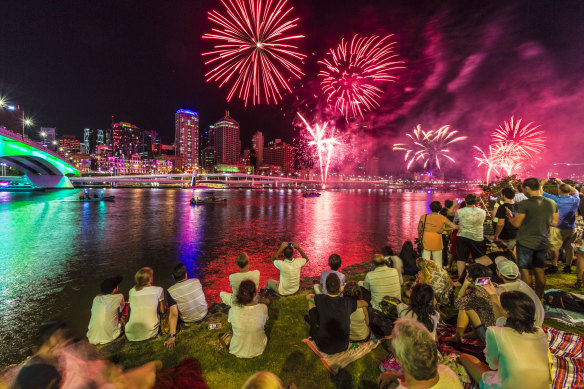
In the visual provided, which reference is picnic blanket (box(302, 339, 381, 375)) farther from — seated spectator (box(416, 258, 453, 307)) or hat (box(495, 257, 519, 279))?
hat (box(495, 257, 519, 279))

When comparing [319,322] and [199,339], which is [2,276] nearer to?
[199,339]

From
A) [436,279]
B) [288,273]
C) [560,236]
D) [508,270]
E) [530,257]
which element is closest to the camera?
[508,270]

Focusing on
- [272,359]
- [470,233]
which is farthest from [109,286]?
[470,233]

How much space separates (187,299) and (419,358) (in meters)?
4.51

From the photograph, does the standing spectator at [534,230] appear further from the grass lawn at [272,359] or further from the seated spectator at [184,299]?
the seated spectator at [184,299]

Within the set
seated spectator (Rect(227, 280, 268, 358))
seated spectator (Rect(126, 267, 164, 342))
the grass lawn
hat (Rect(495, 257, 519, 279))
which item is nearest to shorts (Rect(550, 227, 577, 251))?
the grass lawn

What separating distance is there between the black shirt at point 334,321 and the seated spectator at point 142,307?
9.68 ft

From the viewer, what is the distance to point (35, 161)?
232 ft

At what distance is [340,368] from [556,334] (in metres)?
3.21

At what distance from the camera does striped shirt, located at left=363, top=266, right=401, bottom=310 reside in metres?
5.29

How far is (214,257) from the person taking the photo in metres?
12.4

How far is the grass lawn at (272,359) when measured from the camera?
3.94m

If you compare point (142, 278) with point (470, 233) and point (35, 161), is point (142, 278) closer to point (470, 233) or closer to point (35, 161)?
point (470, 233)

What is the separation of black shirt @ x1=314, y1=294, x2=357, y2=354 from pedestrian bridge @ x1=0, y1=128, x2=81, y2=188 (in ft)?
247
